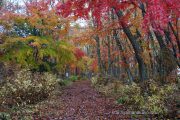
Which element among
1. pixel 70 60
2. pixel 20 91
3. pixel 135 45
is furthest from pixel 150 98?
pixel 70 60

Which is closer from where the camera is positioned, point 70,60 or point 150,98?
point 150,98

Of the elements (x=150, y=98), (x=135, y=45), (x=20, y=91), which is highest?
(x=135, y=45)

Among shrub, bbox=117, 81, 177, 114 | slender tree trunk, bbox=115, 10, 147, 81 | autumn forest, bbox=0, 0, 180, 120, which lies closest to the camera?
shrub, bbox=117, 81, 177, 114

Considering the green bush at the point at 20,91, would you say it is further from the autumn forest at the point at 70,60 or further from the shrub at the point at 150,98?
the shrub at the point at 150,98

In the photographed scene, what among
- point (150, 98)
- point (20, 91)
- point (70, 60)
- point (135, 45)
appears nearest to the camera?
point (150, 98)

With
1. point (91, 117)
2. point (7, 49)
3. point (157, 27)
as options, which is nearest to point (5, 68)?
point (7, 49)

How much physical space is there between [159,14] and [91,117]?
4721mm

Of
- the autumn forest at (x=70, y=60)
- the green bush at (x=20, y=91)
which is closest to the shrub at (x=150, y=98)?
the autumn forest at (x=70, y=60)

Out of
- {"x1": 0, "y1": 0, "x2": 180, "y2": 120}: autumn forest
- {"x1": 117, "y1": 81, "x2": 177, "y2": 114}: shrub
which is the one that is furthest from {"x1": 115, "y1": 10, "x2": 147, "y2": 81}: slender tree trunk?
{"x1": 117, "y1": 81, "x2": 177, "y2": 114}: shrub

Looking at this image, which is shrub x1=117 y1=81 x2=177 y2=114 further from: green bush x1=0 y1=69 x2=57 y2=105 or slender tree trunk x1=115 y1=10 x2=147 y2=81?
green bush x1=0 y1=69 x2=57 y2=105

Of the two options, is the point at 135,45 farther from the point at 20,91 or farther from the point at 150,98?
the point at 20,91

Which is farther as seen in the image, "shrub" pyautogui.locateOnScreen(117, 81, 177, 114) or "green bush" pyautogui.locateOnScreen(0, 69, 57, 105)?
"green bush" pyautogui.locateOnScreen(0, 69, 57, 105)

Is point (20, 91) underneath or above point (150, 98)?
above

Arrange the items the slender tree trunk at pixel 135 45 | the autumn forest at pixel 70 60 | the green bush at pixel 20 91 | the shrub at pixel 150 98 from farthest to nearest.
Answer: the slender tree trunk at pixel 135 45, the green bush at pixel 20 91, the autumn forest at pixel 70 60, the shrub at pixel 150 98
